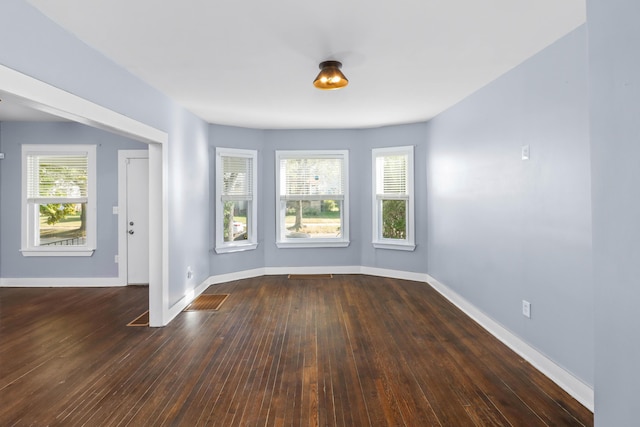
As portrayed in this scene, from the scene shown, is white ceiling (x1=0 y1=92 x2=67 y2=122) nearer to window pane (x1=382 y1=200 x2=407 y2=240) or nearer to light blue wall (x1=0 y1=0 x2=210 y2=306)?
light blue wall (x1=0 y1=0 x2=210 y2=306)

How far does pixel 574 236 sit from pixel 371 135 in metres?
3.88

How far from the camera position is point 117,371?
2.75 m

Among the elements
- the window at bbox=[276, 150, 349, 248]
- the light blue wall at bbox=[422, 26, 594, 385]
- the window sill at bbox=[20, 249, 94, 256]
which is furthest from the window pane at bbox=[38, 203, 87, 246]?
the light blue wall at bbox=[422, 26, 594, 385]

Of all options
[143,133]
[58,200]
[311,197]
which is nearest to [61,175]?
[58,200]

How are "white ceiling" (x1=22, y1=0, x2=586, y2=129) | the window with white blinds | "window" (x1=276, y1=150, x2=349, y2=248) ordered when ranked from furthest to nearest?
1. "window" (x1=276, y1=150, x2=349, y2=248)
2. the window with white blinds
3. "white ceiling" (x1=22, y1=0, x2=586, y2=129)

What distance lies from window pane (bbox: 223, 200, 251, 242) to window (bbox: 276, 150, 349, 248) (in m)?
0.53

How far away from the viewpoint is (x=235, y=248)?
220 inches

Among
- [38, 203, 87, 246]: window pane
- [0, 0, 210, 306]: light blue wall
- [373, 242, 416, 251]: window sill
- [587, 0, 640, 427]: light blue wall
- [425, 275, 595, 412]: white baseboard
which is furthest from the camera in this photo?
[373, 242, 416, 251]: window sill

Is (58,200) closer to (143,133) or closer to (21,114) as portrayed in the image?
(21,114)

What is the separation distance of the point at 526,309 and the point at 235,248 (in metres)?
4.12

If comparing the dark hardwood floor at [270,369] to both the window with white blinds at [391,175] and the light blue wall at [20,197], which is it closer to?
the light blue wall at [20,197]

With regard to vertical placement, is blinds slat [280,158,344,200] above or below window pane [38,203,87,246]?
above

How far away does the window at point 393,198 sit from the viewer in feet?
18.3

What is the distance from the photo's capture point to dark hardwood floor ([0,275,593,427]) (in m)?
2.19
